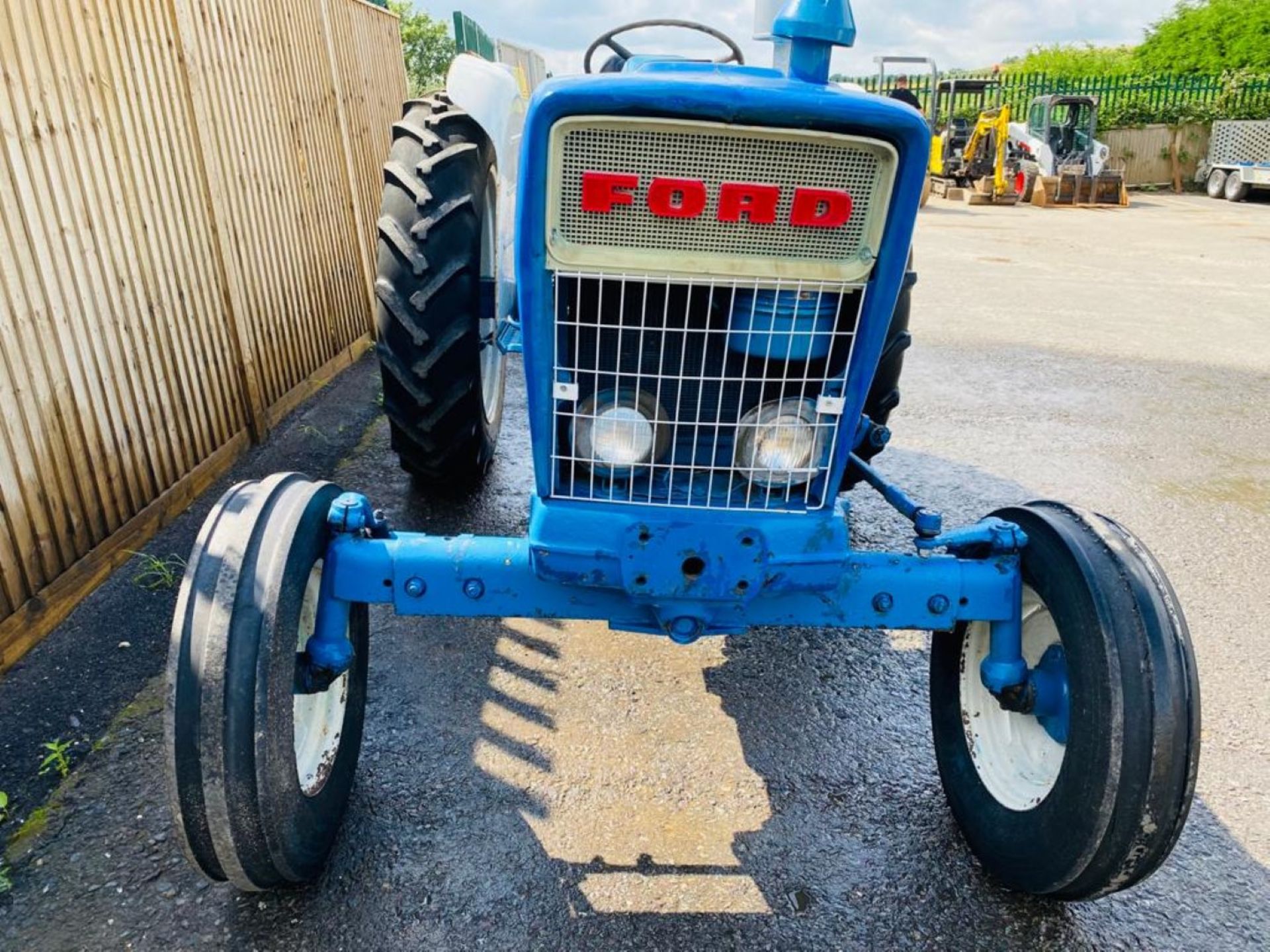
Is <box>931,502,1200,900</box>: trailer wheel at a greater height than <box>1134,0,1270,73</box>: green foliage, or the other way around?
<box>1134,0,1270,73</box>: green foliage

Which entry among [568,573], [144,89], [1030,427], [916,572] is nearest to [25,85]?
[144,89]

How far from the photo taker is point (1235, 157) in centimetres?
1978

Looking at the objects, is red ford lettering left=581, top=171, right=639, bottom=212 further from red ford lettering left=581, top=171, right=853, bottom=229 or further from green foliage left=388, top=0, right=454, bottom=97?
green foliage left=388, top=0, right=454, bottom=97

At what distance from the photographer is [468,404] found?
3.33 meters

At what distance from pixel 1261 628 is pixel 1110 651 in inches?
73.5

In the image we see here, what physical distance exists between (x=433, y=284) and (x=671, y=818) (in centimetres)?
177

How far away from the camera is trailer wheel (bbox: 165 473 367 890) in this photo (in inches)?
67.6

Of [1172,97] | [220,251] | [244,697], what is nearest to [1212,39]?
[1172,97]

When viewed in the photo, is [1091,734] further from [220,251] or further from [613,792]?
[220,251]

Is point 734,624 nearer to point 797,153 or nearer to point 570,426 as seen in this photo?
point 570,426

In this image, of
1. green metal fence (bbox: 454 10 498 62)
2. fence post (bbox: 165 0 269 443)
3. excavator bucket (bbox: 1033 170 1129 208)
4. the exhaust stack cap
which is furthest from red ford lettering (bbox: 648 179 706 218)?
excavator bucket (bbox: 1033 170 1129 208)

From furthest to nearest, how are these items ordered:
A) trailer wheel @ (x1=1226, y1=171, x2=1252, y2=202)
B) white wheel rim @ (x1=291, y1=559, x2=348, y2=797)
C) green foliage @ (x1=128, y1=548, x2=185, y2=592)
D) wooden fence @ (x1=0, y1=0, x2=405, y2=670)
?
trailer wheel @ (x1=1226, y1=171, x2=1252, y2=202) < green foliage @ (x1=128, y1=548, x2=185, y2=592) < wooden fence @ (x1=0, y1=0, x2=405, y2=670) < white wheel rim @ (x1=291, y1=559, x2=348, y2=797)

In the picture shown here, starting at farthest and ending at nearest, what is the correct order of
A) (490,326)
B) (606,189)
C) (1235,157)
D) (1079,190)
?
1. (1235,157)
2. (1079,190)
3. (490,326)
4. (606,189)

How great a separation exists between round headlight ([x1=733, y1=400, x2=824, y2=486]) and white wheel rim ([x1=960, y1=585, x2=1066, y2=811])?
642 mm
